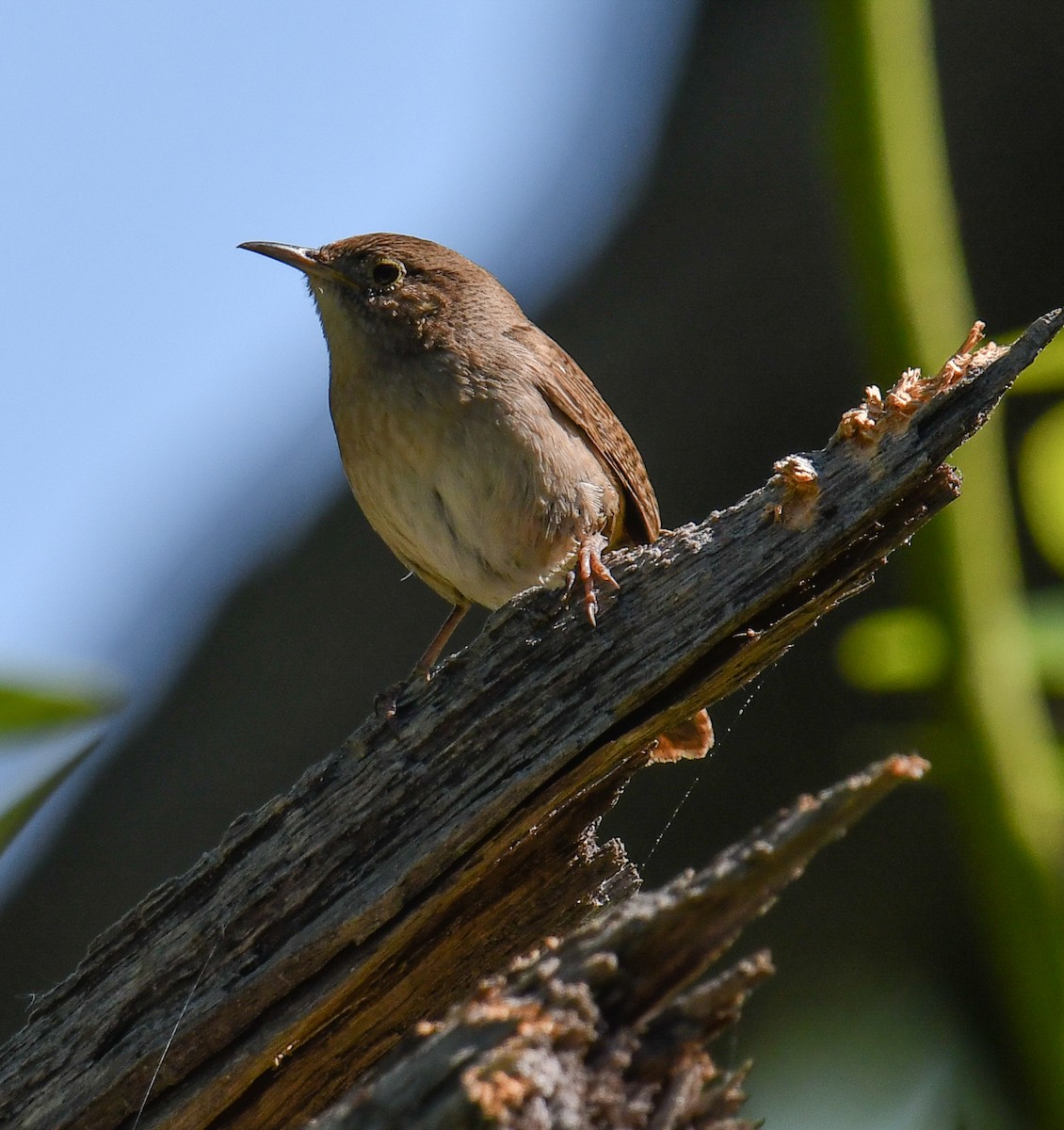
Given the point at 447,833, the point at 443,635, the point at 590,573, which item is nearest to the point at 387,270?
the point at 443,635

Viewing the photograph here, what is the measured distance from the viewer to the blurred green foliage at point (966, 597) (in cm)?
225

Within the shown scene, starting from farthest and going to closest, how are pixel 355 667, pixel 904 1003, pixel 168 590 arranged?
pixel 168 590, pixel 355 667, pixel 904 1003

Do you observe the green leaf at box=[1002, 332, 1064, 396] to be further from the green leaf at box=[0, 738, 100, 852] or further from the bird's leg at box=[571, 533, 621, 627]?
the green leaf at box=[0, 738, 100, 852]

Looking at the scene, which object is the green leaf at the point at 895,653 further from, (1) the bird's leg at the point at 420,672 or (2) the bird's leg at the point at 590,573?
(1) the bird's leg at the point at 420,672

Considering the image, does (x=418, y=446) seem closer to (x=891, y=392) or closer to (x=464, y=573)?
(x=464, y=573)

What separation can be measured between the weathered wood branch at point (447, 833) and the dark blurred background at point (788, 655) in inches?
125

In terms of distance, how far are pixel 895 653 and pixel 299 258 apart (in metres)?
2.72

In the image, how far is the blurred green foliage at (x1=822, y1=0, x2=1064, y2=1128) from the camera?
2.25 meters

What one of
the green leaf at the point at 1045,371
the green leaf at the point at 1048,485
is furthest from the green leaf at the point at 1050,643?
the green leaf at the point at 1045,371

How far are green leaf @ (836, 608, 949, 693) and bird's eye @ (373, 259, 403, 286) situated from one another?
241cm

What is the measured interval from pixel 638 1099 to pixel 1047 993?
84cm

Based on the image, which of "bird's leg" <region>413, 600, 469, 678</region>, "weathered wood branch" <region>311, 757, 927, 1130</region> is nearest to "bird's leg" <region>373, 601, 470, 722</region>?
"bird's leg" <region>413, 600, 469, 678</region>

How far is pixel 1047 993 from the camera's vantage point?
7.29 ft

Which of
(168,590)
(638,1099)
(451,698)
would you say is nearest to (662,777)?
(168,590)
